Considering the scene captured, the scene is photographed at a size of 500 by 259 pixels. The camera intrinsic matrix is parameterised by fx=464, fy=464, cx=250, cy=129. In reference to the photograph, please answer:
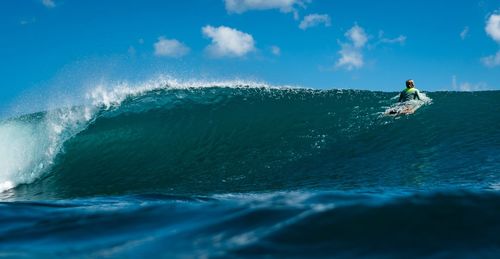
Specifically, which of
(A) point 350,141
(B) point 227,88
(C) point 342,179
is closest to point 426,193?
(C) point 342,179

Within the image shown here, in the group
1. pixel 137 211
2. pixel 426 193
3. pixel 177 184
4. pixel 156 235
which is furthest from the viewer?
pixel 177 184

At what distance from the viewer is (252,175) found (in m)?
8.98

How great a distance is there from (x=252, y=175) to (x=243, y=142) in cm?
273

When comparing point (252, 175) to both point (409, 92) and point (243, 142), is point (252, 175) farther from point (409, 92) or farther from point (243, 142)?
point (409, 92)

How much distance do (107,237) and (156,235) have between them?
0.36m

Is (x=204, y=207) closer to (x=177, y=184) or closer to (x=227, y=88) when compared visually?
(x=177, y=184)

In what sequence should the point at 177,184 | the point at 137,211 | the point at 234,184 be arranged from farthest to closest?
the point at 177,184
the point at 234,184
the point at 137,211

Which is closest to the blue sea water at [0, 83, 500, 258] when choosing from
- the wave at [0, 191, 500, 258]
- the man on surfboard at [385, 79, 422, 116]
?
the wave at [0, 191, 500, 258]

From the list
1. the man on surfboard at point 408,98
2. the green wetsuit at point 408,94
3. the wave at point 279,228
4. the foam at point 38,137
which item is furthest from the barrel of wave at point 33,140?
the green wetsuit at point 408,94

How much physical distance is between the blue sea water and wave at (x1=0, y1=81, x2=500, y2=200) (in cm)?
5

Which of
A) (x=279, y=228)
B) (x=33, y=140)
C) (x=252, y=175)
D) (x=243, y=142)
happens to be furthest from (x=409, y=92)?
(x=279, y=228)

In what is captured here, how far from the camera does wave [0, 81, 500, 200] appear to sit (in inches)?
332

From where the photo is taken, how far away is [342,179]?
7.84 metres

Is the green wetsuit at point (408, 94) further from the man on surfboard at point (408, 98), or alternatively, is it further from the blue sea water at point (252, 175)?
the blue sea water at point (252, 175)
